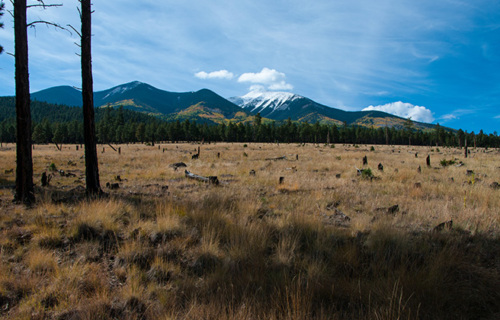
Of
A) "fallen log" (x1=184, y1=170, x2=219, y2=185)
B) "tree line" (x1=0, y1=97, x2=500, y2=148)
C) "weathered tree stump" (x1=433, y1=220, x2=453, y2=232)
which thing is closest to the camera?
"weathered tree stump" (x1=433, y1=220, x2=453, y2=232)

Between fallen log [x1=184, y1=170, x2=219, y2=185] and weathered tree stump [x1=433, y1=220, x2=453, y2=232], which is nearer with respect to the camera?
weathered tree stump [x1=433, y1=220, x2=453, y2=232]

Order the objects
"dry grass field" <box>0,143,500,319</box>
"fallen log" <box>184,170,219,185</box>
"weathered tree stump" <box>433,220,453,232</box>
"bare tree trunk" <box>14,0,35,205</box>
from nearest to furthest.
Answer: "dry grass field" <box>0,143,500,319</box>, "weathered tree stump" <box>433,220,453,232</box>, "bare tree trunk" <box>14,0,35,205</box>, "fallen log" <box>184,170,219,185</box>

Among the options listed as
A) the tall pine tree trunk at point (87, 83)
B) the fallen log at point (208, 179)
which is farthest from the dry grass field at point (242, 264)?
the fallen log at point (208, 179)

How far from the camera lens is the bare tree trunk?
6133 millimetres

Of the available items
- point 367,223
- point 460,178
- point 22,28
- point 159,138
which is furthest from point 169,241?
point 159,138

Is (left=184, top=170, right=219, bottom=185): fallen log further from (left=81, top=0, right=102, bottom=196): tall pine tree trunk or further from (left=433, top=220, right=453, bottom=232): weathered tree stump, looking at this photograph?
(left=433, top=220, right=453, bottom=232): weathered tree stump

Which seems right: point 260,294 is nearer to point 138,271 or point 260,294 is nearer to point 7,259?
point 138,271

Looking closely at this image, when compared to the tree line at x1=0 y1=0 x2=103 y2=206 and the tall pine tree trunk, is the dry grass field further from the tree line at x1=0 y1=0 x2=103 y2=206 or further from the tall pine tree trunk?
the tall pine tree trunk

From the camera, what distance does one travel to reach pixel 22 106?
6.20 m

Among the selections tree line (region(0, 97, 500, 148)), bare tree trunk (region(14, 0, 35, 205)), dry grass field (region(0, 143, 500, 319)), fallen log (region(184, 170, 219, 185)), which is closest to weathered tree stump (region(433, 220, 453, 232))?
dry grass field (region(0, 143, 500, 319))

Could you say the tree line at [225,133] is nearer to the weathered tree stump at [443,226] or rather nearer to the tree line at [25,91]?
the tree line at [25,91]

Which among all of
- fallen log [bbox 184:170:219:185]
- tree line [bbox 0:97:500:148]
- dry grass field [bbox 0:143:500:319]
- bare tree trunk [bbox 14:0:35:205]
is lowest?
dry grass field [bbox 0:143:500:319]

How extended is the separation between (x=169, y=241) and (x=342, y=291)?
2.90 meters

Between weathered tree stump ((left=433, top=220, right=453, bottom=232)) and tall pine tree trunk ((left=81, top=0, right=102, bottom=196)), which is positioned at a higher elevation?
tall pine tree trunk ((left=81, top=0, right=102, bottom=196))
